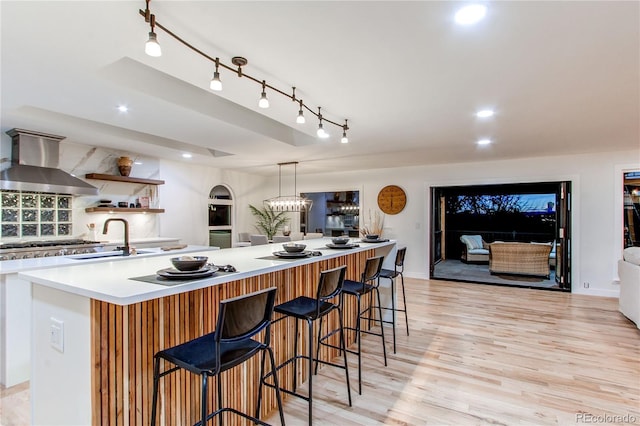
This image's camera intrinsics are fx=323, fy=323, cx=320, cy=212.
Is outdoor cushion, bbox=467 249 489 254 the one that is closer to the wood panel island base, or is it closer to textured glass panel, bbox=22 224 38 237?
the wood panel island base

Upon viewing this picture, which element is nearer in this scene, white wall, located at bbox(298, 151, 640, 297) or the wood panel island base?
the wood panel island base

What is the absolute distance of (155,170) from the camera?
6031 millimetres

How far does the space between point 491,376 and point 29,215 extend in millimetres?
5818

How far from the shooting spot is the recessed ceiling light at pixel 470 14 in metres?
1.65

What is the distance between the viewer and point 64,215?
4.77 m

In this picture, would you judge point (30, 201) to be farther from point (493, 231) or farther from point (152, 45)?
point (493, 231)

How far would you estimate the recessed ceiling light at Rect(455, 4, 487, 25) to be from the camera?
1650 mm

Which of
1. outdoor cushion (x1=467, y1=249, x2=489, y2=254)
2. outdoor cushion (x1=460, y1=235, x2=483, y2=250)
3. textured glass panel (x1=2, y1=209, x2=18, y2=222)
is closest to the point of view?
textured glass panel (x1=2, y1=209, x2=18, y2=222)

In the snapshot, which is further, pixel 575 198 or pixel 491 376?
pixel 575 198

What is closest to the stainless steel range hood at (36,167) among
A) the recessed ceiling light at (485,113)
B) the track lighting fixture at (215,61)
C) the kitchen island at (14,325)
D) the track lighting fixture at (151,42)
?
the kitchen island at (14,325)

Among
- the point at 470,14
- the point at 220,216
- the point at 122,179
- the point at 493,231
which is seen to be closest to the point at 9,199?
the point at 122,179

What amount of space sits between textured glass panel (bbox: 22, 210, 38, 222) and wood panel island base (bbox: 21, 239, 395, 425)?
11.4 ft

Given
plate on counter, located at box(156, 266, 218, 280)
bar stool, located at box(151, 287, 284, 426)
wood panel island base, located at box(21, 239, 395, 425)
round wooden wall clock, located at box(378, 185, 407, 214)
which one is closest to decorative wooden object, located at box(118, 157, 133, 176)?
wood panel island base, located at box(21, 239, 395, 425)

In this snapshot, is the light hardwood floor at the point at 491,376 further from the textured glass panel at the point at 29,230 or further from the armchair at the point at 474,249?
the armchair at the point at 474,249
